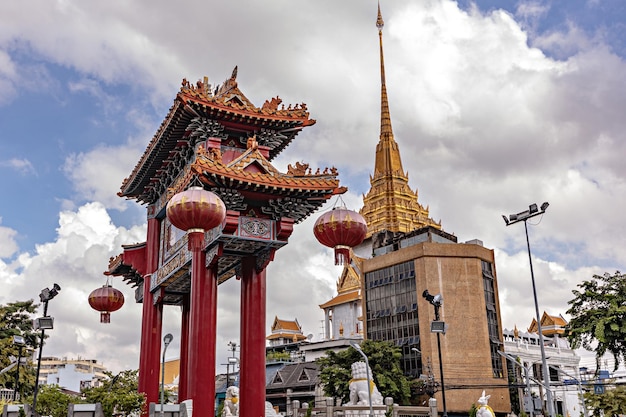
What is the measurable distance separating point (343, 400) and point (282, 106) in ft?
92.7

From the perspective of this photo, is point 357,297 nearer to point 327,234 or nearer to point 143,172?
point 143,172

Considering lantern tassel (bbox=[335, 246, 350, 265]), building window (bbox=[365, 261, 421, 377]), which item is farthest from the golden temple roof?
lantern tassel (bbox=[335, 246, 350, 265])

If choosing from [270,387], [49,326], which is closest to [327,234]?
[49,326]

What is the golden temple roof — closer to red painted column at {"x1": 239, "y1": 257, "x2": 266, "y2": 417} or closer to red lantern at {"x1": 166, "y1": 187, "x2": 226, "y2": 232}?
red painted column at {"x1": 239, "y1": 257, "x2": 266, "y2": 417}

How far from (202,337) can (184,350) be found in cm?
750

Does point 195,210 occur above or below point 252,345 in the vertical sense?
above

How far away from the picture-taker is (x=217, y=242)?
19219mm

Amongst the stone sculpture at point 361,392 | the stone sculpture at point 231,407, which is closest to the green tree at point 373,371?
the stone sculpture at point 361,392

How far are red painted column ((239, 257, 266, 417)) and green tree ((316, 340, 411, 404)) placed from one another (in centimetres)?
2553

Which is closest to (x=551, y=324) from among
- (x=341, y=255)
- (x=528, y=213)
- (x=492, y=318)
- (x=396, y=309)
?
(x=492, y=318)

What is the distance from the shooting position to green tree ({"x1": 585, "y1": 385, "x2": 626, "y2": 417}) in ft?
76.3

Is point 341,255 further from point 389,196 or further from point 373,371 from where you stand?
point 389,196

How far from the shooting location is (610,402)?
77.0ft

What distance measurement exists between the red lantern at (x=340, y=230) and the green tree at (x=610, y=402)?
1326 cm
